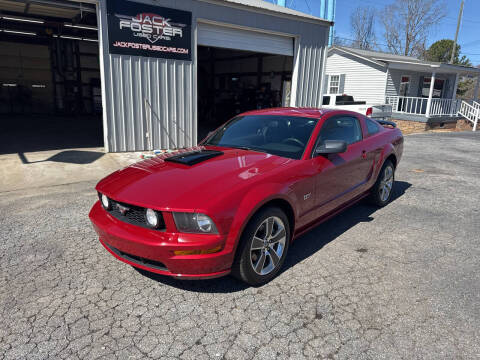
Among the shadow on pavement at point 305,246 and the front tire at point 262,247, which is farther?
the shadow on pavement at point 305,246

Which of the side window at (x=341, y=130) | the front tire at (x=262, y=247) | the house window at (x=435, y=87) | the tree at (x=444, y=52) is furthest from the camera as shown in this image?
the tree at (x=444, y=52)

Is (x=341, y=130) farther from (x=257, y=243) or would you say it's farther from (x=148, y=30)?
(x=148, y=30)

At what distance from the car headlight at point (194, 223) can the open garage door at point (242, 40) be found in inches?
328

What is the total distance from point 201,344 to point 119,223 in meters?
1.25

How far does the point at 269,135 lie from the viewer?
4074 mm

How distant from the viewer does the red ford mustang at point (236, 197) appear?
8.87ft

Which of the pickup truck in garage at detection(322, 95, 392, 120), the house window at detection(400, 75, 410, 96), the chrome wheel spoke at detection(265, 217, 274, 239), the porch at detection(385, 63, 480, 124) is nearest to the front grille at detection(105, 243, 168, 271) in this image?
the chrome wheel spoke at detection(265, 217, 274, 239)

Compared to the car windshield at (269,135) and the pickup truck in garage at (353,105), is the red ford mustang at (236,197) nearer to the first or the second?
the car windshield at (269,135)

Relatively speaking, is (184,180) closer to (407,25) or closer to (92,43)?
(92,43)

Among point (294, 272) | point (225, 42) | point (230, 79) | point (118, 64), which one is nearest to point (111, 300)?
point (294, 272)

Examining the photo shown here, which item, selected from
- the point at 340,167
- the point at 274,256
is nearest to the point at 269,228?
the point at 274,256

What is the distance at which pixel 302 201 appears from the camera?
349cm

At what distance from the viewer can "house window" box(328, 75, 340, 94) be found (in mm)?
24031

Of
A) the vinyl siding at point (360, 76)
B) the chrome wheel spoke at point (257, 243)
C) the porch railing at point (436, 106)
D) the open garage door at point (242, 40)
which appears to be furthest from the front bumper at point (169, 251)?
the vinyl siding at point (360, 76)
